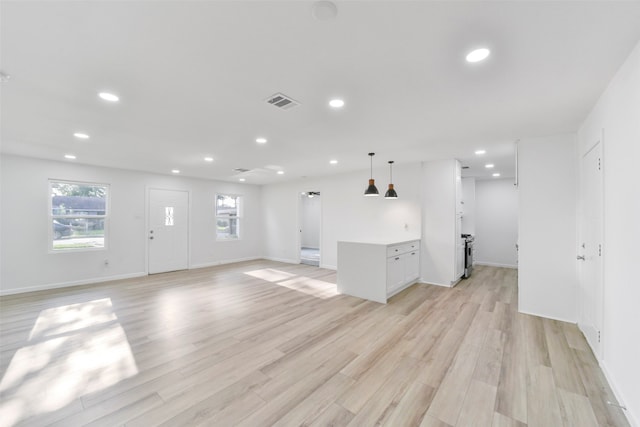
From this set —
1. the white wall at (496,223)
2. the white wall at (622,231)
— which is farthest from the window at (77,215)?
the white wall at (496,223)

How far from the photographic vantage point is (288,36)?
5.44 feet

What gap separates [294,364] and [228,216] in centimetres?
647

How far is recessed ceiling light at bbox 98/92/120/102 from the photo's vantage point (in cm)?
246

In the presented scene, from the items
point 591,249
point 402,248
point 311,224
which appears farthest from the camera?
point 311,224

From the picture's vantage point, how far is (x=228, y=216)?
822cm

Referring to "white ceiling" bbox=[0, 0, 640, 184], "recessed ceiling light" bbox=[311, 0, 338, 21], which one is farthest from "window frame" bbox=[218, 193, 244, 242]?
"recessed ceiling light" bbox=[311, 0, 338, 21]

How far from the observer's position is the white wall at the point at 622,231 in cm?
176

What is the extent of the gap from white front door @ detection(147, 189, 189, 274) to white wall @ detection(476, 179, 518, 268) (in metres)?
8.32

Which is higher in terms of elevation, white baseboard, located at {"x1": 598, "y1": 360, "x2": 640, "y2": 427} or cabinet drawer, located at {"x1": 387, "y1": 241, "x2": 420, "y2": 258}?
cabinet drawer, located at {"x1": 387, "y1": 241, "x2": 420, "y2": 258}

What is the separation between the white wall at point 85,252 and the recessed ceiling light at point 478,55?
711 centimetres

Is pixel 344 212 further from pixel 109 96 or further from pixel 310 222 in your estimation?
pixel 310 222

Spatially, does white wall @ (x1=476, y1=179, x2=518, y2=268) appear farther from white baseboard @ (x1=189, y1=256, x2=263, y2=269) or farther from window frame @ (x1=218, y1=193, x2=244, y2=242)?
window frame @ (x1=218, y1=193, x2=244, y2=242)

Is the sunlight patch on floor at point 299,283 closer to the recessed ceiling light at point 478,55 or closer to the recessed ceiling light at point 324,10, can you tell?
the recessed ceiling light at point 478,55

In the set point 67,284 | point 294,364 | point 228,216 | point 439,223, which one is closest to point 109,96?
point 294,364
